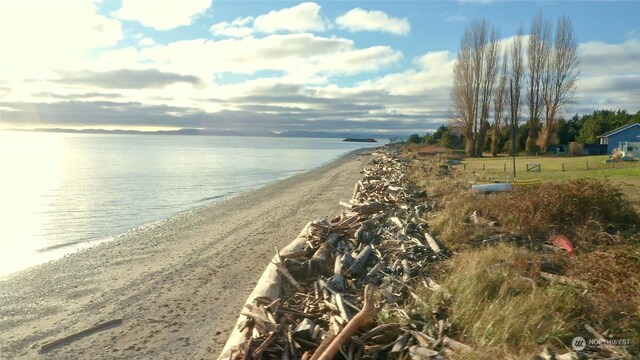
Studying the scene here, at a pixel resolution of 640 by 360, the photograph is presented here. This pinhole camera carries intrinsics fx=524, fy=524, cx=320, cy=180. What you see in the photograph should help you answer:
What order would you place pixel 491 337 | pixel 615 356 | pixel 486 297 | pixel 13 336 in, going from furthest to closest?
pixel 13 336
pixel 486 297
pixel 491 337
pixel 615 356

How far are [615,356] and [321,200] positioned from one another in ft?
64.6

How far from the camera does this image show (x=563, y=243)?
31.3 feet

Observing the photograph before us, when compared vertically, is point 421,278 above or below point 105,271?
above

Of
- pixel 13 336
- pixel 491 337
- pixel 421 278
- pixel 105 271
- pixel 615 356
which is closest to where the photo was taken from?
pixel 615 356

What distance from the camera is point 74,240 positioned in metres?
17.5

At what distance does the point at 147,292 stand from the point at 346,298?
4778 millimetres

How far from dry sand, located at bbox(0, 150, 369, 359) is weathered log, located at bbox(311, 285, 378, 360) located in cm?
214

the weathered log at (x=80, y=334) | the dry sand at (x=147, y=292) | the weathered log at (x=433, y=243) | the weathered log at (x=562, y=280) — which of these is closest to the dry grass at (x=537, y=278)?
the weathered log at (x=562, y=280)

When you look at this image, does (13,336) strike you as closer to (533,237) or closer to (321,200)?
(533,237)

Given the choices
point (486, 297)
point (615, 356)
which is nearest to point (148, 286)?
point (486, 297)

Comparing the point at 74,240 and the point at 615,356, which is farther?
the point at 74,240

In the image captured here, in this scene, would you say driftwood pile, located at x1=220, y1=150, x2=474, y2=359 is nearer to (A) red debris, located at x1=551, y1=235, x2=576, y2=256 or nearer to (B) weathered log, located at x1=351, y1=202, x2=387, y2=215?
(B) weathered log, located at x1=351, y1=202, x2=387, y2=215

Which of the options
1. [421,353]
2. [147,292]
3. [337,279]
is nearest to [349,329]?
[421,353]
